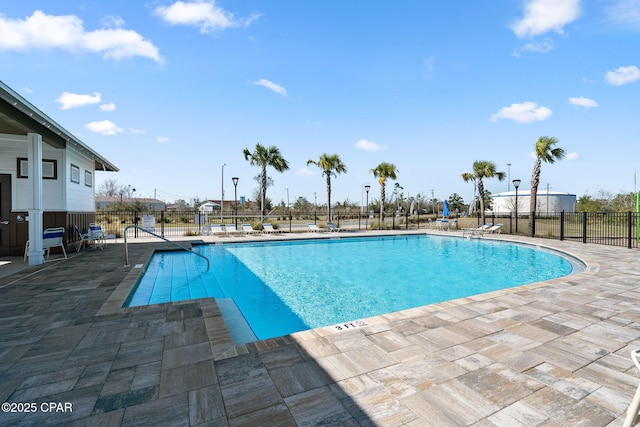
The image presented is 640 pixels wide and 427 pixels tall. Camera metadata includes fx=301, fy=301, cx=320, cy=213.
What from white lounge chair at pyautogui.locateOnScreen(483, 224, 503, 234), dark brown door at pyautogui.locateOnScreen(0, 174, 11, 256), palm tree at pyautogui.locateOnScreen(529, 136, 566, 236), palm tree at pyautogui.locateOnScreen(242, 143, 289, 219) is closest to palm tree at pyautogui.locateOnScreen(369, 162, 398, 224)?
palm tree at pyautogui.locateOnScreen(242, 143, 289, 219)

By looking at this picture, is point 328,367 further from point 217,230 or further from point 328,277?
point 217,230

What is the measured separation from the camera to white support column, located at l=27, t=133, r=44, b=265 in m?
6.25

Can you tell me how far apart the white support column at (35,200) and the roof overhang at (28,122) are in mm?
292

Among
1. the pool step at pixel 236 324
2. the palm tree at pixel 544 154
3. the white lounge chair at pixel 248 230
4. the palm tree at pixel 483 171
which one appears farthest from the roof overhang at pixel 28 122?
the palm tree at pixel 483 171

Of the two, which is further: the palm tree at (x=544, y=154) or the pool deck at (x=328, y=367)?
the palm tree at (x=544, y=154)

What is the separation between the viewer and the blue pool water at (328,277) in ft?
16.3

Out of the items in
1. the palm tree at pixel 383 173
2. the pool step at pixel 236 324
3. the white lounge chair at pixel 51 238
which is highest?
the palm tree at pixel 383 173

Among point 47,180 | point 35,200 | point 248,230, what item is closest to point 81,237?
point 47,180

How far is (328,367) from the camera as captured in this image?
7.69ft

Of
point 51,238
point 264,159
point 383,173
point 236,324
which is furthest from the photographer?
point 383,173

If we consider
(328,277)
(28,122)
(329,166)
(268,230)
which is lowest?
(328,277)

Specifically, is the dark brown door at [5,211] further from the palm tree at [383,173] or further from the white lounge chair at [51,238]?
the palm tree at [383,173]

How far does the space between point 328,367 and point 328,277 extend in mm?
4928

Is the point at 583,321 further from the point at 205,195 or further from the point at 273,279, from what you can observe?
the point at 205,195
